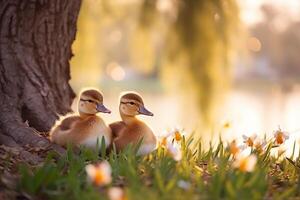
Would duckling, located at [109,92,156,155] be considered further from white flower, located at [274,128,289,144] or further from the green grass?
white flower, located at [274,128,289,144]

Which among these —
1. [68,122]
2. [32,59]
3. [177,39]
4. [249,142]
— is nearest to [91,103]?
[68,122]

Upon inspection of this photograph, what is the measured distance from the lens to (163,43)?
293 inches

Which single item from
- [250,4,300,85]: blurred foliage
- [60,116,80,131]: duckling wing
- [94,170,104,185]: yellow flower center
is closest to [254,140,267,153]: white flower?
[60,116,80,131]: duckling wing

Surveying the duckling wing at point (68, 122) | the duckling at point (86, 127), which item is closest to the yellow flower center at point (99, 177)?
the duckling at point (86, 127)

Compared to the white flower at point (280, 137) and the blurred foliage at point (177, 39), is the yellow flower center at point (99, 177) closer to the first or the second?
the white flower at point (280, 137)

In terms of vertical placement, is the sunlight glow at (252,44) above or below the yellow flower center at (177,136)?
above

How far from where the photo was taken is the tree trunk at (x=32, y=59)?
392 cm

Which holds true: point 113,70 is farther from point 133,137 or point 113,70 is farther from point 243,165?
point 243,165

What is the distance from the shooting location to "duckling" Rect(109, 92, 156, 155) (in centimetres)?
353

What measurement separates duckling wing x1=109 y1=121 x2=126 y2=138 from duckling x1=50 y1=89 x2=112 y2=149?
2.6 inches

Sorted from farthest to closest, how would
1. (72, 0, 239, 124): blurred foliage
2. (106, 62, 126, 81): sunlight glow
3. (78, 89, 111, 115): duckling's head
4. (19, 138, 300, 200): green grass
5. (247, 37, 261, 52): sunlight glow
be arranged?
1. (106, 62, 126, 81): sunlight glow
2. (247, 37, 261, 52): sunlight glow
3. (72, 0, 239, 124): blurred foliage
4. (78, 89, 111, 115): duckling's head
5. (19, 138, 300, 200): green grass

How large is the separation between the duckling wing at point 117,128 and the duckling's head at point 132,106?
0.07 m

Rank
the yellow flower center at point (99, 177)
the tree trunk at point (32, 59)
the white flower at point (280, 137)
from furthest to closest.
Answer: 1. the tree trunk at point (32, 59)
2. the white flower at point (280, 137)
3. the yellow flower center at point (99, 177)

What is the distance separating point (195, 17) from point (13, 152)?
3754 mm
